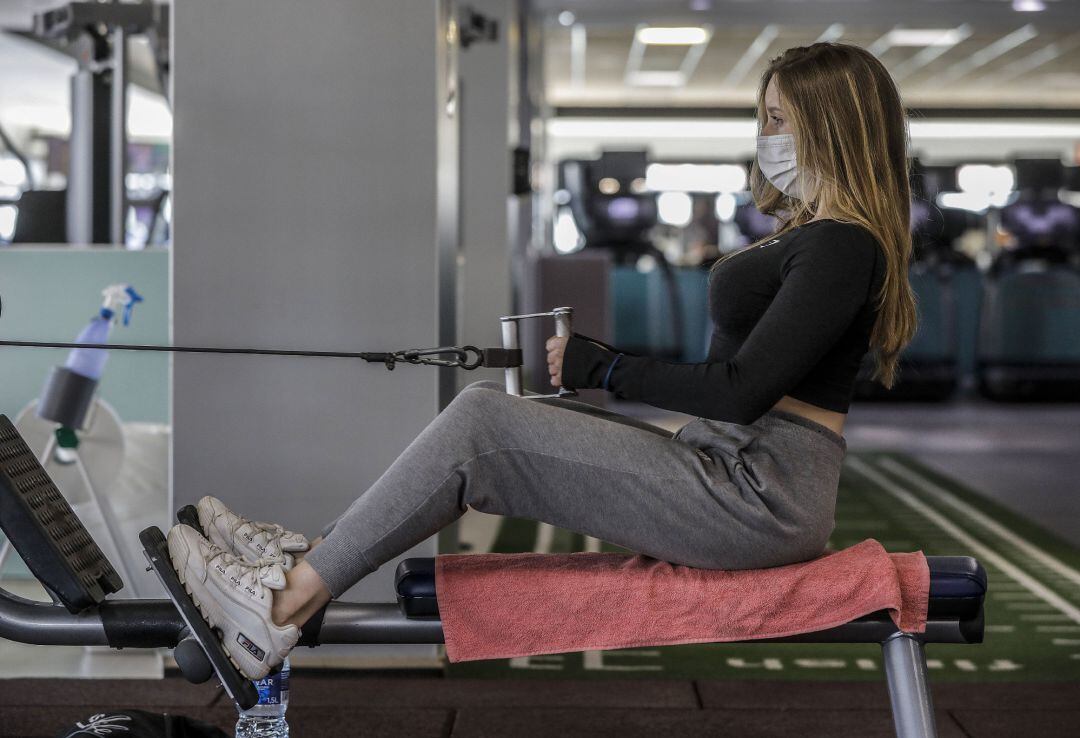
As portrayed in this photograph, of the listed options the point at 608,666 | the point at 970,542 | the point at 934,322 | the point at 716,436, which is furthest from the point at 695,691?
the point at 934,322

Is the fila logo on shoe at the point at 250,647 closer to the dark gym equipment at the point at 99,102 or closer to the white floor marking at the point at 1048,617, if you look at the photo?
the white floor marking at the point at 1048,617

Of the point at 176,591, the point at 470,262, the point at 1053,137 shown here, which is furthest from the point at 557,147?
the point at 176,591

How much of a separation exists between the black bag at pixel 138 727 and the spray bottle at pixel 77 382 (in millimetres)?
1003

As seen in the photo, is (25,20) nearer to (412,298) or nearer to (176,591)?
(412,298)

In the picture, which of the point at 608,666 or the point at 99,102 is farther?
the point at 99,102

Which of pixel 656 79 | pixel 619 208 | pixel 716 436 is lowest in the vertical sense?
pixel 716 436

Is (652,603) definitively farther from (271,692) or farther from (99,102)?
(99,102)

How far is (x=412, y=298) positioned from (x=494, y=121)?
2686 mm

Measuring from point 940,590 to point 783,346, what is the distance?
400mm

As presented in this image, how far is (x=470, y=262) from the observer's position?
202 inches

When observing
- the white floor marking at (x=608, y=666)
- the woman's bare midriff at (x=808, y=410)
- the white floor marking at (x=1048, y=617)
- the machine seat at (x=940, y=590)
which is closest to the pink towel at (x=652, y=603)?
the machine seat at (x=940, y=590)

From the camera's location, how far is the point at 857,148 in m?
1.68

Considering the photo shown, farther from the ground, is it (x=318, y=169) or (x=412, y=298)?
(x=318, y=169)

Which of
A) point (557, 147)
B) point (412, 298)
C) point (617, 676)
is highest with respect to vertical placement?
point (557, 147)
